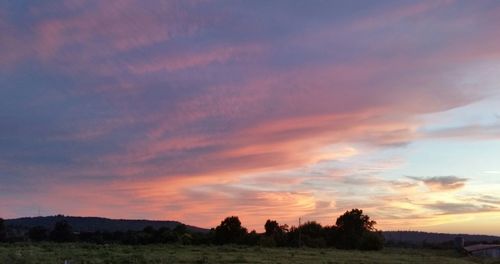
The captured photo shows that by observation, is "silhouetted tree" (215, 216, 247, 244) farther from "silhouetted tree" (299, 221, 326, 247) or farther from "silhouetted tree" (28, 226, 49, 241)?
"silhouetted tree" (28, 226, 49, 241)

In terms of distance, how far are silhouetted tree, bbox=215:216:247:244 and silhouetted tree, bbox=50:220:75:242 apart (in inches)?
1217

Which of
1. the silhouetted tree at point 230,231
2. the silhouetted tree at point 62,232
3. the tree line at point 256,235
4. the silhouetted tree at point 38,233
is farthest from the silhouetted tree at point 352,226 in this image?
the silhouetted tree at point 38,233

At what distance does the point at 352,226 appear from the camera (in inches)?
4257

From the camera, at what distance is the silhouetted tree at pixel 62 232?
363 ft

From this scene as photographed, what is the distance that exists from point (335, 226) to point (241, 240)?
24.3 metres

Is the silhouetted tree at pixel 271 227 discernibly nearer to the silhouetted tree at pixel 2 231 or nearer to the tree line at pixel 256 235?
the tree line at pixel 256 235

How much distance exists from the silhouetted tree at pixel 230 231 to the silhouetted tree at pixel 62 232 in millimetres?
30901

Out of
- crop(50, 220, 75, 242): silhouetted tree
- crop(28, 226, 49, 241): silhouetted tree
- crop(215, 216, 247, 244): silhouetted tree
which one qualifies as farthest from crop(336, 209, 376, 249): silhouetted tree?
crop(28, 226, 49, 241): silhouetted tree

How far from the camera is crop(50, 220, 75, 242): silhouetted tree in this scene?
110750 mm

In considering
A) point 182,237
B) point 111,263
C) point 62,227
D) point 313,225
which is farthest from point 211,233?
point 111,263

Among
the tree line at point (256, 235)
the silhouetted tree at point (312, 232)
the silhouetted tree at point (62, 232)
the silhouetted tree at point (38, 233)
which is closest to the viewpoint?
the tree line at point (256, 235)

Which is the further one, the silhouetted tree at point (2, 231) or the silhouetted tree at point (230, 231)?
the silhouetted tree at point (2, 231)

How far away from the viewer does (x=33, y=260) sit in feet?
118

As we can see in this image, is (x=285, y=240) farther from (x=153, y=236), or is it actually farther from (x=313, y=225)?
(x=153, y=236)
